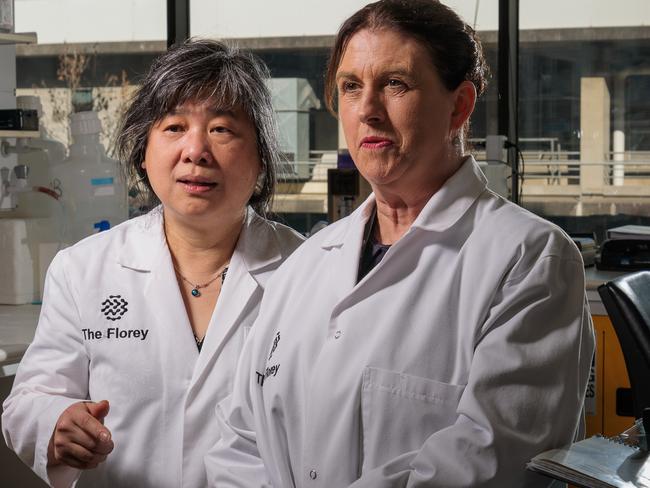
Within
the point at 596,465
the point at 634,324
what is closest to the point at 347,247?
the point at 596,465

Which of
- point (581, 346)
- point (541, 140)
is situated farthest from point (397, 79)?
point (541, 140)

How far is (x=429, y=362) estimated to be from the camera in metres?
1.37

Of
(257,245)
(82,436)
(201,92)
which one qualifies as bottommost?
(82,436)

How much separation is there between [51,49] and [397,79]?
3479 millimetres

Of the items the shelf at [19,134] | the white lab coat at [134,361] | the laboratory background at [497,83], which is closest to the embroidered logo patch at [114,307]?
the white lab coat at [134,361]

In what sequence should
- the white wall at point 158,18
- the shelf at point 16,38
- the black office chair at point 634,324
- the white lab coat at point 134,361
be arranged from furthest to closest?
the white wall at point 158,18 → the shelf at point 16,38 → the black office chair at point 634,324 → the white lab coat at point 134,361

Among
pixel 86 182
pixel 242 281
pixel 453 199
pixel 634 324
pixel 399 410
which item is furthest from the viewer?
pixel 86 182

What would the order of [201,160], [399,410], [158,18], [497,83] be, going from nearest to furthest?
[399,410] → [201,160] → [497,83] → [158,18]

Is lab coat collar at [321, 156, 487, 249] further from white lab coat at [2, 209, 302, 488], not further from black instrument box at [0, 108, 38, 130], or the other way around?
black instrument box at [0, 108, 38, 130]

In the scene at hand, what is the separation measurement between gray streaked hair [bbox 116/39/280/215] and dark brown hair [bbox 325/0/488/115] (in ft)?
1.16

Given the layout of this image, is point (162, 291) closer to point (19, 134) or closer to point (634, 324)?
point (634, 324)

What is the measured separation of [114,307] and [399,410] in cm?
72

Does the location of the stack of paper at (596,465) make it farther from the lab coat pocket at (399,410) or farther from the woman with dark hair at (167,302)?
the woman with dark hair at (167,302)

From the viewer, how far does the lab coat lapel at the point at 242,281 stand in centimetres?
177
